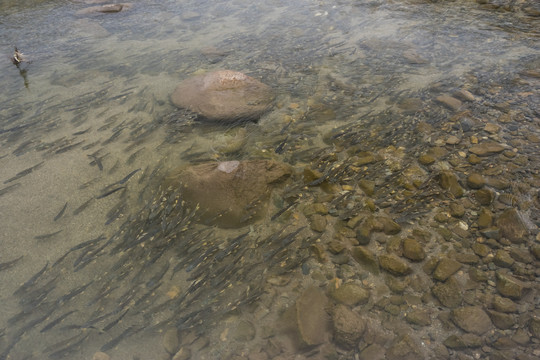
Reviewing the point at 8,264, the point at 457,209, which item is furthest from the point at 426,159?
the point at 8,264

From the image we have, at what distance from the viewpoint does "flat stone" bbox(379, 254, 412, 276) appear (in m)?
2.94

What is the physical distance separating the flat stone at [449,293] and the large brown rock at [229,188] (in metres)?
1.81

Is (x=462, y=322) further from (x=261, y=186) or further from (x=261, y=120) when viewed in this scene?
(x=261, y=120)

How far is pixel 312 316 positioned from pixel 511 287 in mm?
1613

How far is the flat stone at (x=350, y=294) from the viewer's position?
2.79 m

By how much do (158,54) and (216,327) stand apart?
20.5 feet

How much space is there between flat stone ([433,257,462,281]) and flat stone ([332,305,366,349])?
810 millimetres

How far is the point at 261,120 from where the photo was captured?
5.10 metres

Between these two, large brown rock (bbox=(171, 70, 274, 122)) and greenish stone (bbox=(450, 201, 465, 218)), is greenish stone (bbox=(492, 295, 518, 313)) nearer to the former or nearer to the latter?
greenish stone (bbox=(450, 201, 465, 218))

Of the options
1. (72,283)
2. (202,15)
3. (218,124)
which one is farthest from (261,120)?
(202,15)

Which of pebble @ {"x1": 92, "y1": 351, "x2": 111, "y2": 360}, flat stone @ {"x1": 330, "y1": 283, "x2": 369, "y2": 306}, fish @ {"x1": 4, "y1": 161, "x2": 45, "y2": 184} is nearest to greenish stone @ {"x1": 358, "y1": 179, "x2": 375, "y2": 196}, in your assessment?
flat stone @ {"x1": 330, "y1": 283, "x2": 369, "y2": 306}

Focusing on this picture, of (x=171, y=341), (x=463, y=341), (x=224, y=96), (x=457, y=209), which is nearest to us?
(x=463, y=341)

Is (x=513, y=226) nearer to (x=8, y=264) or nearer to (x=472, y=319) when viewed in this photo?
(x=472, y=319)

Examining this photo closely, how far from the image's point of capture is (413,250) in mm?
3055
